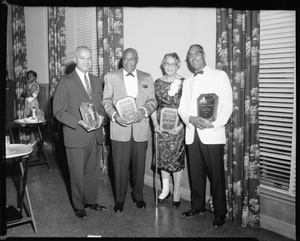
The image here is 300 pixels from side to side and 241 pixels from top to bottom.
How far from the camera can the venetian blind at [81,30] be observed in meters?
5.46

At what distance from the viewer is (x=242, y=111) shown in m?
3.04

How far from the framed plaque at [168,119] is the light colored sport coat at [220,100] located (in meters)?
0.23

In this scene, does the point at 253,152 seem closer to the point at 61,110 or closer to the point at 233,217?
the point at 233,217

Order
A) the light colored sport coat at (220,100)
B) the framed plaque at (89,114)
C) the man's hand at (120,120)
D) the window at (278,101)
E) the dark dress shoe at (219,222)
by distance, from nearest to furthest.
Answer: the window at (278,101), the light colored sport coat at (220,100), the dark dress shoe at (219,222), the framed plaque at (89,114), the man's hand at (120,120)

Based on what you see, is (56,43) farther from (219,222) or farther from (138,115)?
(219,222)

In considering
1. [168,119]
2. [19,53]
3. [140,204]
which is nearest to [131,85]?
[168,119]

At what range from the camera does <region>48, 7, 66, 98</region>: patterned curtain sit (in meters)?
6.03

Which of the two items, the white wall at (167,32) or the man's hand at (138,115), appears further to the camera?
the white wall at (167,32)

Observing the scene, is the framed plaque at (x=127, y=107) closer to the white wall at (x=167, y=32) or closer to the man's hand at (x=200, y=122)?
the man's hand at (x=200, y=122)

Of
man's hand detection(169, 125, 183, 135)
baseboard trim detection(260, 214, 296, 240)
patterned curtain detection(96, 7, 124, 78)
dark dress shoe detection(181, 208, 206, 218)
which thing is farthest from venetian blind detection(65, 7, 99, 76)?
baseboard trim detection(260, 214, 296, 240)

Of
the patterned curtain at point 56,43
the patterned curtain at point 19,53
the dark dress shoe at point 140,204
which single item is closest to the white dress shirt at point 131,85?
the dark dress shoe at point 140,204

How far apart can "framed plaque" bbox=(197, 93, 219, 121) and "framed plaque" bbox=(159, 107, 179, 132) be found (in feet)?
1.45

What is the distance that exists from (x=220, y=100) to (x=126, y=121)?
1054 mm

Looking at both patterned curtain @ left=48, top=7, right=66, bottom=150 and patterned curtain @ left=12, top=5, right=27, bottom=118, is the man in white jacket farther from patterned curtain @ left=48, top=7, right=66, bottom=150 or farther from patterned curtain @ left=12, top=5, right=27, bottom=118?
patterned curtain @ left=12, top=5, right=27, bottom=118
